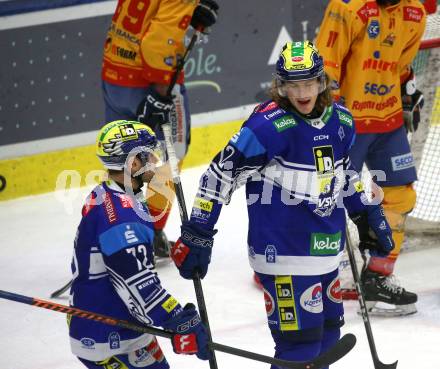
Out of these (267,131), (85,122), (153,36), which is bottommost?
(85,122)

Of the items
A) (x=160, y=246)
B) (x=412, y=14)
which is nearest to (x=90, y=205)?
(x=412, y=14)

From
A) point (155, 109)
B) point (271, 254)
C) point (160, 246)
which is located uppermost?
point (271, 254)

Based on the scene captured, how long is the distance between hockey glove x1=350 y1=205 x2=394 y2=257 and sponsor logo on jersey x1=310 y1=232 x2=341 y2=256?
0.28 m

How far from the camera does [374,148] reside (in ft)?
16.3

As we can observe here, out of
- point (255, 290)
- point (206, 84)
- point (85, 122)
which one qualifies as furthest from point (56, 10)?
point (255, 290)

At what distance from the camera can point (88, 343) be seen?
341 centimetres

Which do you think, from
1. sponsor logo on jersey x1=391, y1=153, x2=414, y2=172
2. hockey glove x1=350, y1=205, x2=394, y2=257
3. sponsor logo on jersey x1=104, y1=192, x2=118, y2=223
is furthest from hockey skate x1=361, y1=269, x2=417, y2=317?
sponsor logo on jersey x1=104, y1=192, x2=118, y2=223

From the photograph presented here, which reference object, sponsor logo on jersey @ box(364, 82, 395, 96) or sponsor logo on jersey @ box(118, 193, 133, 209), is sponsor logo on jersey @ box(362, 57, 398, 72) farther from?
sponsor logo on jersey @ box(118, 193, 133, 209)

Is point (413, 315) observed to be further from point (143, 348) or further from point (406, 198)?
point (143, 348)

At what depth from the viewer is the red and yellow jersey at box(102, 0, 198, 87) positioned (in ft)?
17.0

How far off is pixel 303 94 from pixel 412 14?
1.53 meters

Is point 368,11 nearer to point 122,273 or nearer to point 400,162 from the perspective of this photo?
point 400,162

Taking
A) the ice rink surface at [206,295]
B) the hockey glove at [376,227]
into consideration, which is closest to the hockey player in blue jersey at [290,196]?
the hockey glove at [376,227]

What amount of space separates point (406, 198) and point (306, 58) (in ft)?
5.10
